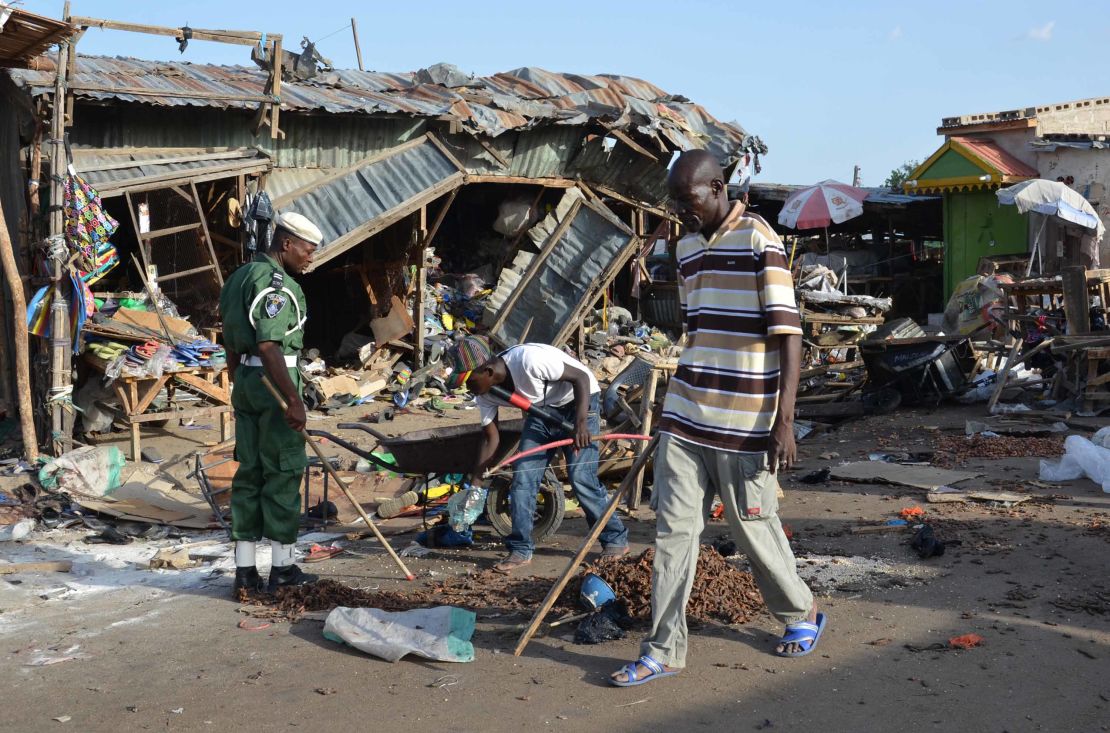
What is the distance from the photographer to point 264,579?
5746mm

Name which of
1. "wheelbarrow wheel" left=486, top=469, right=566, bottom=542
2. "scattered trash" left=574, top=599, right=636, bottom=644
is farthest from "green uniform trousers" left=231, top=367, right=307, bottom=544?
"scattered trash" left=574, top=599, right=636, bottom=644

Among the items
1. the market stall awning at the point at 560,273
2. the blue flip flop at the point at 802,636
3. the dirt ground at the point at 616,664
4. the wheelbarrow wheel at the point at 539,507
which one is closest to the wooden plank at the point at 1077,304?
the dirt ground at the point at 616,664

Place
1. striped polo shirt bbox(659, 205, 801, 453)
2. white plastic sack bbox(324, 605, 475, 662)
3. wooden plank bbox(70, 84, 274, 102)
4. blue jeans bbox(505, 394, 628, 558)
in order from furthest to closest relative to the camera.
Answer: wooden plank bbox(70, 84, 274, 102) → blue jeans bbox(505, 394, 628, 558) → white plastic sack bbox(324, 605, 475, 662) → striped polo shirt bbox(659, 205, 801, 453)

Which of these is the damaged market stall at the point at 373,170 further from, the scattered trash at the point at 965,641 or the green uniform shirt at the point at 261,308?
the scattered trash at the point at 965,641

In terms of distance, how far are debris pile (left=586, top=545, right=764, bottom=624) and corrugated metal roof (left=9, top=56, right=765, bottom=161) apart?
7976 mm

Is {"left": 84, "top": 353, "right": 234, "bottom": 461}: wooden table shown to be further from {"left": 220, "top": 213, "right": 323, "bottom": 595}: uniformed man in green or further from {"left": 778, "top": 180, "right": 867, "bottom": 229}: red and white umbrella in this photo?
{"left": 778, "top": 180, "right": 867, "bottom": 229}: red and white umbrella

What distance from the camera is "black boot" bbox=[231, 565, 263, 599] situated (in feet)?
18.1

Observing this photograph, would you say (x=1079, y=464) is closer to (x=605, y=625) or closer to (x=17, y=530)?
(x=605, y=625)

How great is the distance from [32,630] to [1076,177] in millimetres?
21267

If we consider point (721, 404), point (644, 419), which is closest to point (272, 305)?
point (721, 404)

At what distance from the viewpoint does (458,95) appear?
15.4m

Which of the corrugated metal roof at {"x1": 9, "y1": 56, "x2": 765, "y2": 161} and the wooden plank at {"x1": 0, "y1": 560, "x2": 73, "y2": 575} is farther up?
the corrugated metal roof at {"x1": 9, "y1": 56, "x2": 765, "y2": 161}

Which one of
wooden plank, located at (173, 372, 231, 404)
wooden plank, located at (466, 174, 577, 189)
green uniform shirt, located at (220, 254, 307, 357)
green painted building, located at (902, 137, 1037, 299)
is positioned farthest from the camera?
green painted building, located at (902, 137, 1037, 299)

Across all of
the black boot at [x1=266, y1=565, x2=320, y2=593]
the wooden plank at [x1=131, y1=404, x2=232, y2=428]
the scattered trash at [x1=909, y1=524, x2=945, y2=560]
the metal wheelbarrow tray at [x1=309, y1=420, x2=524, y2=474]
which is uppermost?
the metal wheelbarrow tray at [x1=309, y1=420, x2=524, y2=474]
